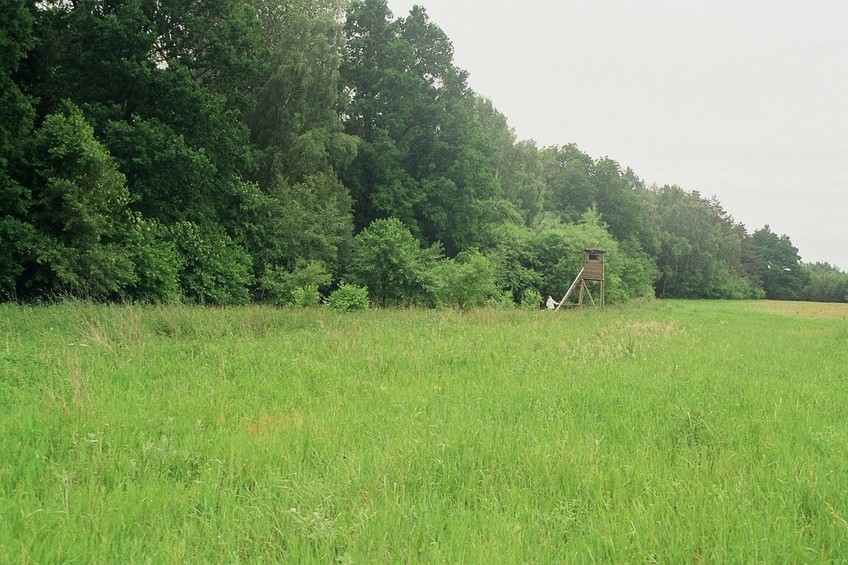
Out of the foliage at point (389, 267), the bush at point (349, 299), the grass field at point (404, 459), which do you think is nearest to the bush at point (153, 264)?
the bush at point (349, 299)

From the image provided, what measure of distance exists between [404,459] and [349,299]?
16883mm

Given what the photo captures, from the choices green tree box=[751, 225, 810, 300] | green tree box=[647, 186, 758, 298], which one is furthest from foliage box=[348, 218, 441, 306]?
green tree box=[751, 225, 810, 300]

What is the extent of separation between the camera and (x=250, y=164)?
910 inches

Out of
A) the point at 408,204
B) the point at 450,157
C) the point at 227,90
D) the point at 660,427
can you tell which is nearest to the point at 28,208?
the point at 227,90

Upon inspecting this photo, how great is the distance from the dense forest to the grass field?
10.4 metres

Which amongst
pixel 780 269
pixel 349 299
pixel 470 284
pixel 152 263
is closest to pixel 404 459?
pixel 349 299

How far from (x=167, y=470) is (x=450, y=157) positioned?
3346cm

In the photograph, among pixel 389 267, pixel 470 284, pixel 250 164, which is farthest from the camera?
pixel 389 267

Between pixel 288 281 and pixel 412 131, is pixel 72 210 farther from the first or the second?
pixel 412 131

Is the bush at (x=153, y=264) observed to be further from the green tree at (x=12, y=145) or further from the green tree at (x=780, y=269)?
the green tree at (x=780, y=269)

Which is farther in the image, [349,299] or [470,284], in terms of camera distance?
[470,284]

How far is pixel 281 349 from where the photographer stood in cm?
851

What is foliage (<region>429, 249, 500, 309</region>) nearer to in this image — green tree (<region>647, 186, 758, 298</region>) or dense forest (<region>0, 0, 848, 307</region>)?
dense forest (<region>0, 0, 848, 307</region>)

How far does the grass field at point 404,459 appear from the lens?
2742mm
